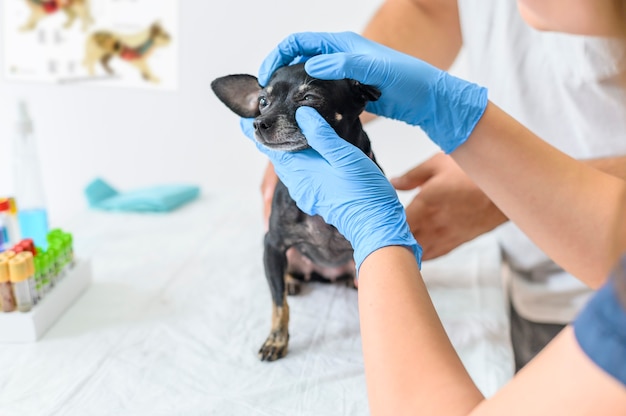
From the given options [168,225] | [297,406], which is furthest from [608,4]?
[168,225]

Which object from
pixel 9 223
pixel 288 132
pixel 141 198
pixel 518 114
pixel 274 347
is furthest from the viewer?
pixel 141 198

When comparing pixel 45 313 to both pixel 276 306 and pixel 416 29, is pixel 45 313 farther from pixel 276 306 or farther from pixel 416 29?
pixel 416 29

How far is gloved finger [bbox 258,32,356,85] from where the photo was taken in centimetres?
108

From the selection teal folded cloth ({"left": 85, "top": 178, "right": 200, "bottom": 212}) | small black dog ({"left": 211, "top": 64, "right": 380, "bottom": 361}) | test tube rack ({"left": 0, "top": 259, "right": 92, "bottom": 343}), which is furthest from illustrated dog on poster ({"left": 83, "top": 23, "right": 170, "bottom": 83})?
small black dog ({"left": 211, "top": 64, "right": 380, "bottom": 361})

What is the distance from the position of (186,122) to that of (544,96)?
5.03 feet

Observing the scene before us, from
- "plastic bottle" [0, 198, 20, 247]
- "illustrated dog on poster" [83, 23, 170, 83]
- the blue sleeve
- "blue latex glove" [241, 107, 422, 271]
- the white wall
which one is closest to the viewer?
the blue sleeve

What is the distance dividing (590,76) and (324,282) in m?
0.78

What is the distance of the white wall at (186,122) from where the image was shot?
2314 mm

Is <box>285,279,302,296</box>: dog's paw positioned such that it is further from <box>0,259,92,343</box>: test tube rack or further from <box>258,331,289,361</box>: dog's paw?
<box>0,259,92,343</box>: test tube rack

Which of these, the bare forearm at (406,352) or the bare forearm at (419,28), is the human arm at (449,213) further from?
the bare forearm at (406,352)

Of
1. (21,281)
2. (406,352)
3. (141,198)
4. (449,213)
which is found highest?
(406,352)

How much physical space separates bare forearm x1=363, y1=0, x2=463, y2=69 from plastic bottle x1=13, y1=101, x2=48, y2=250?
0.90 meters

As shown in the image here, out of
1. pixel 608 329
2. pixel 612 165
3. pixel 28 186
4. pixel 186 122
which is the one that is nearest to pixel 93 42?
pixel 186 122

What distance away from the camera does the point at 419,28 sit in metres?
1.54
